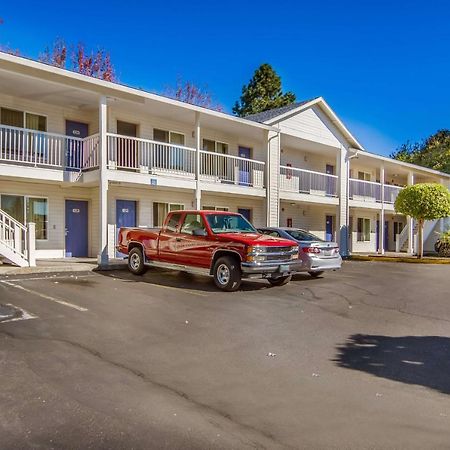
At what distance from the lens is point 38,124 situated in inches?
605

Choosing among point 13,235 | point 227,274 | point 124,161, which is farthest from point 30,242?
point 227,274

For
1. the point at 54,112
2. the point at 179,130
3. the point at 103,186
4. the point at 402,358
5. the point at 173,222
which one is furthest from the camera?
the point at 179,130

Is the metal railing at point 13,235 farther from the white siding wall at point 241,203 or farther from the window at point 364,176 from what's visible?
the window at point 364,176

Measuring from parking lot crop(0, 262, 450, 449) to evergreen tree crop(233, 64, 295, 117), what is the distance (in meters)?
38.4

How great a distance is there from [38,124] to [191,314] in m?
10.9

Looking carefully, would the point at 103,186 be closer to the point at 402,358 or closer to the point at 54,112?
the point at 54,112

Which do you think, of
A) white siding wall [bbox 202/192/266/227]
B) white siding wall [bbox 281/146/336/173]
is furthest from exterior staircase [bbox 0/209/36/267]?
white siding wall [bbox 281/146/336/173]

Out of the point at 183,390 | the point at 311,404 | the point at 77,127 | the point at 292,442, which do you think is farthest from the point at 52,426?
the point at 77,127

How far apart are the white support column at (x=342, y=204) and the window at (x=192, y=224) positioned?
14023 mm

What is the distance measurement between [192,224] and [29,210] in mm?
6949

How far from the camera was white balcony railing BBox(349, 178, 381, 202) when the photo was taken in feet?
85.7

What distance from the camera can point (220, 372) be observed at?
4902 millimetres

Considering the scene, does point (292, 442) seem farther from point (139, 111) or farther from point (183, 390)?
point (139, 111)

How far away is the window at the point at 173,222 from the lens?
11.9 meters
